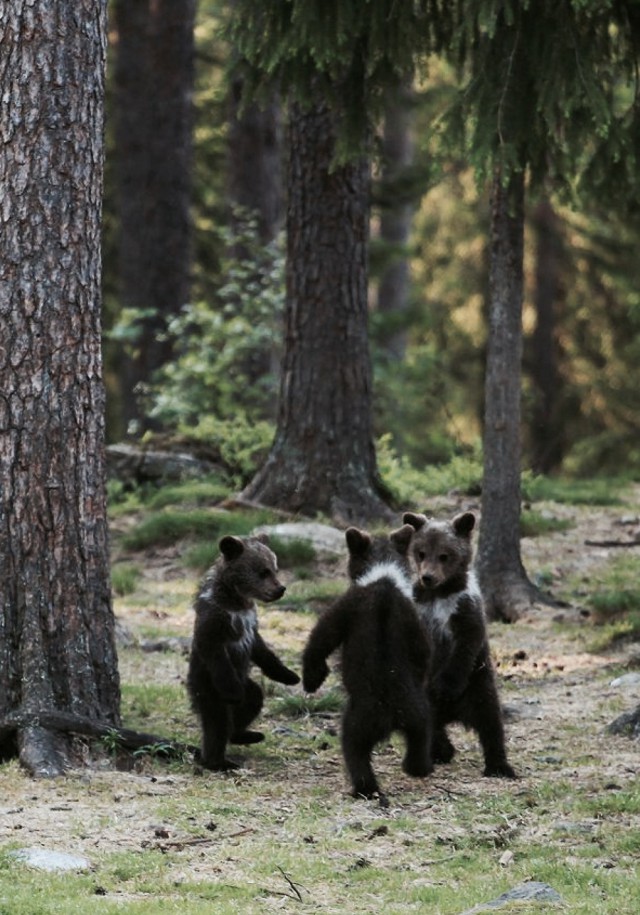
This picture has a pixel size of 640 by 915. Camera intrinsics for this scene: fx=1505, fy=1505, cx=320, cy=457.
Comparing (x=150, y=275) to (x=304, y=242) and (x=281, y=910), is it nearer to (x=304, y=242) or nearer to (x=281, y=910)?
(x=304, y=242)

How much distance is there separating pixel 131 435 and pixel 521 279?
33.6 feet

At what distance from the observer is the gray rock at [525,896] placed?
19.4 feet

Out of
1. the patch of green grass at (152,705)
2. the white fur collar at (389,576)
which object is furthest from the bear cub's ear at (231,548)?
the patch of green grass at (152,705)

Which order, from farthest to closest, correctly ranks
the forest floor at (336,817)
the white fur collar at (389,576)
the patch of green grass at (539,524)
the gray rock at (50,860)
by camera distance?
1. the patch of green grass at (539,524)
2. the white fur collar at (389,576)
3. the gray rock at (50,860)
4. the forest floor at (336,817)

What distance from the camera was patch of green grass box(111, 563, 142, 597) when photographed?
13945 millimetres

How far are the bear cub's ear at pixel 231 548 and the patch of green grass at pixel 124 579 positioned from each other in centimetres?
517

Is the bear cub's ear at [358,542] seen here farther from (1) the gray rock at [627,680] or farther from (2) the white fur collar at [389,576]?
(1) the gray rock at [627,680]

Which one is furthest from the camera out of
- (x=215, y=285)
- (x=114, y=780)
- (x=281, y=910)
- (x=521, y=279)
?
(x=215, y=285)

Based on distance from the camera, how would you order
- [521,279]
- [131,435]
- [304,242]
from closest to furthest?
1. [521,279]
2. [304,242]
3. [131,435]

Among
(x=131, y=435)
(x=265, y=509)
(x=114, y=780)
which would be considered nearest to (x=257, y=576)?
(x=114, y=780)

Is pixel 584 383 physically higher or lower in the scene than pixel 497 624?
higher

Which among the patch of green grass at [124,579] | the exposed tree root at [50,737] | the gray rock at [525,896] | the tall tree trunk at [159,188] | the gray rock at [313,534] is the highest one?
the tall tree trunk at [159,188]

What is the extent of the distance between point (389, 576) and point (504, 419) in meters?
4.56

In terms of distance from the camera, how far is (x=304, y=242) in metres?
15.3
